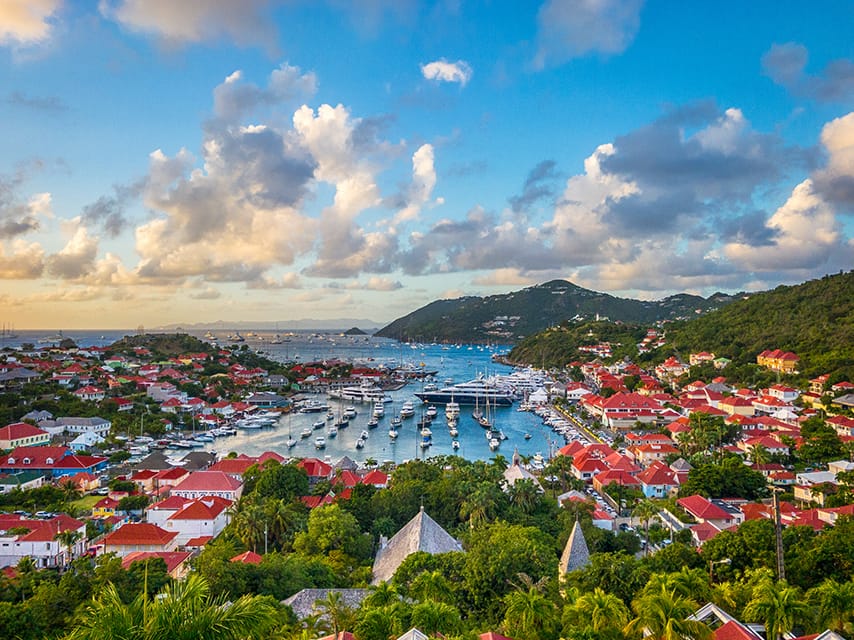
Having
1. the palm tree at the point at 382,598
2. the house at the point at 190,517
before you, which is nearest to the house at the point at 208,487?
the house at the point at 190,517

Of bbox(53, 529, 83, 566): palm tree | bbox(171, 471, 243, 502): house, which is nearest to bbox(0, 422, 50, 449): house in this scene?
bbox(171, 471, 243, 502): house

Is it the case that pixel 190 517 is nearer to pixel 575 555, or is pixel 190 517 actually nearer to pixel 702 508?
pixel 575 555

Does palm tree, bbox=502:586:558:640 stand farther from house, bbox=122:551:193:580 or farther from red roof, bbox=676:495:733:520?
red roof, bbox=676:495:733:520

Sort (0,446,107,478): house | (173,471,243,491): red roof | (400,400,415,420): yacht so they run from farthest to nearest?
(400,400,415,420): yacht
(0,446,107,478): house
(173,471,243,491): red roof

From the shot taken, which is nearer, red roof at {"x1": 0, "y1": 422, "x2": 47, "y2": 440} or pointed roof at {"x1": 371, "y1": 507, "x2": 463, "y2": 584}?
pointed roof at {"x1": 371, "y1": 507, "x2": 463, "y2": 584}

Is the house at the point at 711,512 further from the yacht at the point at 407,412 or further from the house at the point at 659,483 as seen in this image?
the yacht at the point at 407,412
